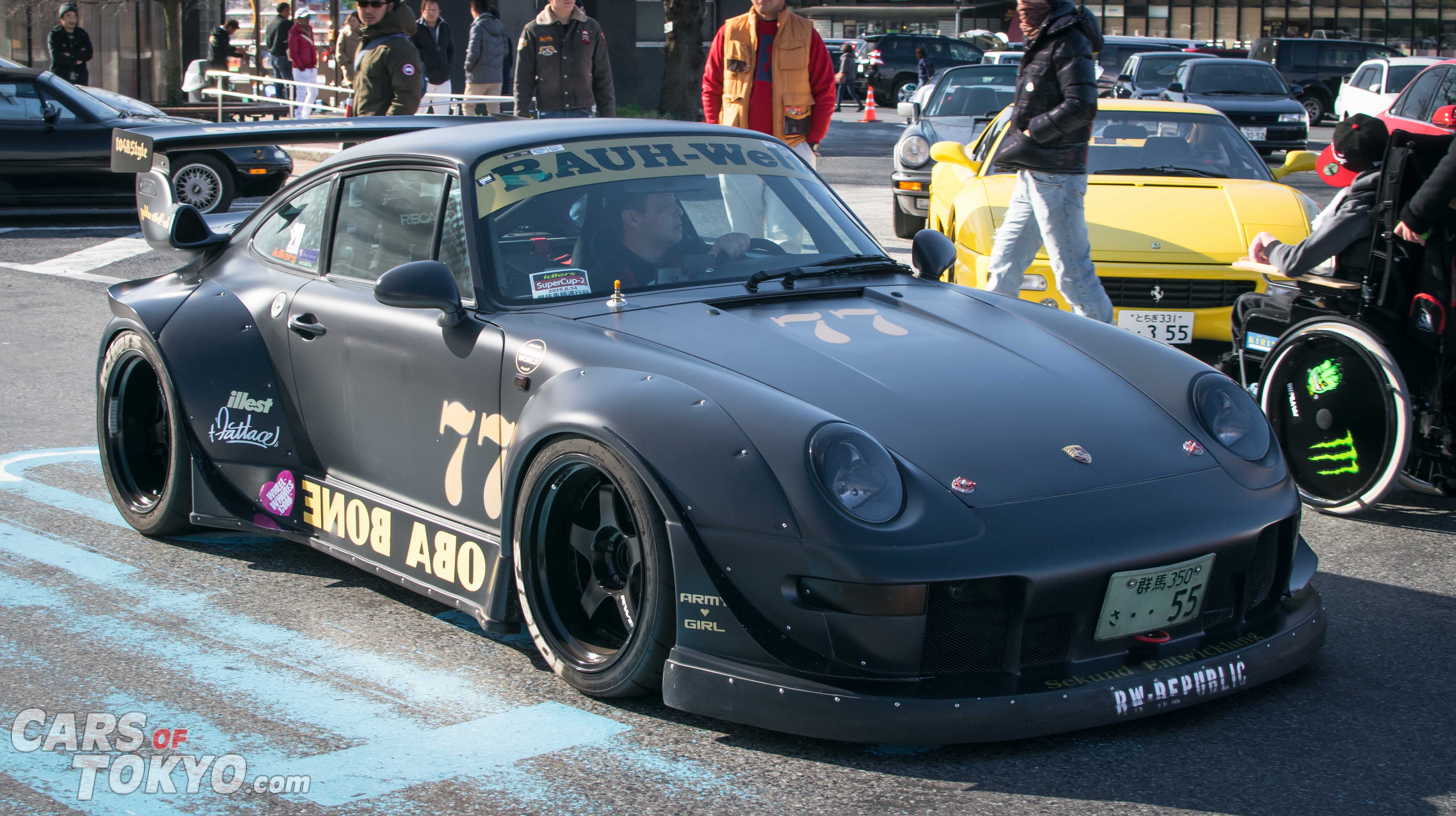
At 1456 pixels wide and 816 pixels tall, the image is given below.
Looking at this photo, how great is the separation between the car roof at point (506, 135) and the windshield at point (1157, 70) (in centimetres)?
2215

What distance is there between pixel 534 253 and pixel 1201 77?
2093 centimetres

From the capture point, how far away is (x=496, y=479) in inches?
148

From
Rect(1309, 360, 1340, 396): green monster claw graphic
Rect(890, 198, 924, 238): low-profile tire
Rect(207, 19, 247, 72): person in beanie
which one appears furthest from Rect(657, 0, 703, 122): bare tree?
Rect(1309, 360, 1340, 396): green monster claw graphic

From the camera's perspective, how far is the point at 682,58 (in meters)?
21.0

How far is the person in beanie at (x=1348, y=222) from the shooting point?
5.30 metres

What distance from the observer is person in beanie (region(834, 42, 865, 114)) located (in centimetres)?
3862

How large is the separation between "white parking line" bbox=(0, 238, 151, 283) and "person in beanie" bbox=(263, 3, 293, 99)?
9301 millimetres

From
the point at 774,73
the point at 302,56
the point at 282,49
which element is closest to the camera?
the point at 774,73

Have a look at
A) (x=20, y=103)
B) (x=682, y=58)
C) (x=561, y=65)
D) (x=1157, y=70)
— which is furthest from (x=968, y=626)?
(x=1157, y=70)

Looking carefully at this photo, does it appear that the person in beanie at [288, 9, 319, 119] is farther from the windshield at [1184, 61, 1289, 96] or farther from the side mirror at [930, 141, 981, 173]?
the side mirror at [930, 141, 981, 173]

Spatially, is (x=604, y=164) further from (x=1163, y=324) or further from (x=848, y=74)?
(x=848, y=74)

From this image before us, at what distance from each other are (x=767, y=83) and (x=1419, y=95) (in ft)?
32.6

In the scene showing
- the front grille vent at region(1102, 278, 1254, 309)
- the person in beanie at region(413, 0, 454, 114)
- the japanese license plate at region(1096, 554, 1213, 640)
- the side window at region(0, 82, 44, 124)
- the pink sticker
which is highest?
the person in beanie at region(413, 0, 454, 114)

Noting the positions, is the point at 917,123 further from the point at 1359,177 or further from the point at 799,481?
the point at 799,481
